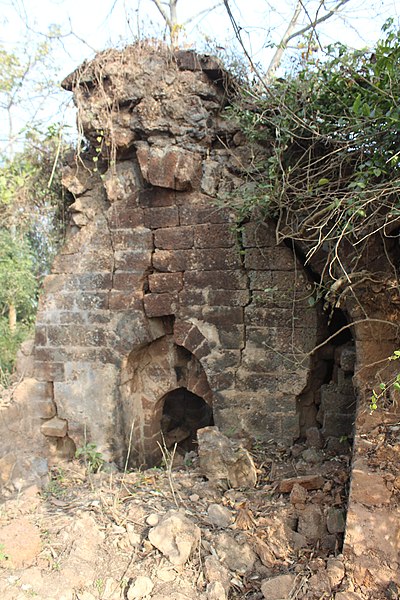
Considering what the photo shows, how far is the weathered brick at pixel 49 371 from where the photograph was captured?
5.05 metres

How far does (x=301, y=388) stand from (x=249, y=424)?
0.60 m

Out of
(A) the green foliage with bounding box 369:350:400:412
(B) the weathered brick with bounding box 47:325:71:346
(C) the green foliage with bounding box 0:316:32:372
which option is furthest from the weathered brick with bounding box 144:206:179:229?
(C) the green foliage with bounding box 0:316:32:372

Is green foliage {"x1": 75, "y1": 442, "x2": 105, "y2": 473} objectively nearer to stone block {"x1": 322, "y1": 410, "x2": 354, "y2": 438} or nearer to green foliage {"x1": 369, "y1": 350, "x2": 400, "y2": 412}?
stone block {"x1": 322, "y1": 410, "x2": 354, "y2": 438}

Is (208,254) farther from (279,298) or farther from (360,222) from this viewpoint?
(360,222)

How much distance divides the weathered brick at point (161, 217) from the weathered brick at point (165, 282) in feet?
1.57

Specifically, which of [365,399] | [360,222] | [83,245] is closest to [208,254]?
[83,245]

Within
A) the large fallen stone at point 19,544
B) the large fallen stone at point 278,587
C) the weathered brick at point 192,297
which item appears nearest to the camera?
the large fallen stone at point 278,587

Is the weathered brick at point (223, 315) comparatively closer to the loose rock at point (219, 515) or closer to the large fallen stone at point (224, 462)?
the large fallen stone at point (224, 462)

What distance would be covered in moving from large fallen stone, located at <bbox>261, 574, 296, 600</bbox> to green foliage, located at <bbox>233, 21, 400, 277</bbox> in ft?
5.75

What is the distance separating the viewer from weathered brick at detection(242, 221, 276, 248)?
4.30m

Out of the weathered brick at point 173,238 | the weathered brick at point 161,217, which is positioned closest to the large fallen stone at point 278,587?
the weathered brick at point 173,238

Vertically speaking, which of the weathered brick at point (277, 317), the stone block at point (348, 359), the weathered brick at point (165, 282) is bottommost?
the stone block at point (348, 359)

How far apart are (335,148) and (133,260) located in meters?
2.21

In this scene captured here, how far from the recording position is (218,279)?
449cm
